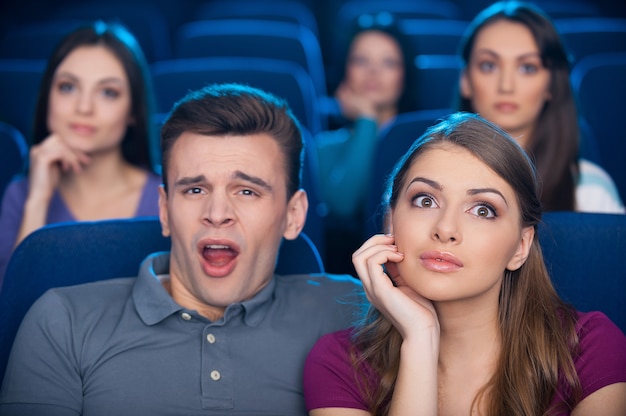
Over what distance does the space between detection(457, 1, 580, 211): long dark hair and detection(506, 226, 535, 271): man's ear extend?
863 millimetres

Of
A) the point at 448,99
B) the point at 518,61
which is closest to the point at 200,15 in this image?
the point at 448,99

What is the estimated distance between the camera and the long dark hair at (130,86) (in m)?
2.63

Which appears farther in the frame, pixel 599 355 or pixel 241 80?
pixel 241 80

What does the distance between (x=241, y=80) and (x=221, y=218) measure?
1.43m

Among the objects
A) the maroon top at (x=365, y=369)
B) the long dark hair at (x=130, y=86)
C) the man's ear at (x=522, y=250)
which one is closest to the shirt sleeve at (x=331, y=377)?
the maroon top at (x=365, y=369)

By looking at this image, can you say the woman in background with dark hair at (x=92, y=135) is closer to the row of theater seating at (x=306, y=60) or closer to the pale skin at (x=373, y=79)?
the row of theater seating at (x=306, y=60)

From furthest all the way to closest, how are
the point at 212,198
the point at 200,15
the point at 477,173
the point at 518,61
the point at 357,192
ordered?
the point at 200,15 → the point at 357,192 → the point at 518,61 → the point at 212,198 → the point at 477,173

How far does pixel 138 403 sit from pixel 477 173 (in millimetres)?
769

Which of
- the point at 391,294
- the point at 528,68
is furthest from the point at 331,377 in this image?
Result: the point at 528,68

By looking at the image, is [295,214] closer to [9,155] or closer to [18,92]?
[9,155]

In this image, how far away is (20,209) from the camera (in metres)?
2.51

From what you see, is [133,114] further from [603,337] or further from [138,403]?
[603,337]

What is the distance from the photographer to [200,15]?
516 cm

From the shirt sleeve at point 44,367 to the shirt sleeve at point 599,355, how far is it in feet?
3.04
